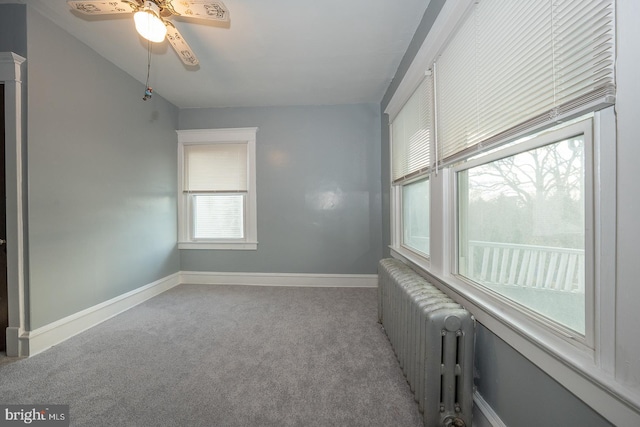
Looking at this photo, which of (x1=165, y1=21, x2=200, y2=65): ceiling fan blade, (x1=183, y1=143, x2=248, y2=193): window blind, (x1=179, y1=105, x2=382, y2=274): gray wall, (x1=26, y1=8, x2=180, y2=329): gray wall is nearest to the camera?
(x1=165, y1=21, x2=200, y2=65): ceiling fan blade

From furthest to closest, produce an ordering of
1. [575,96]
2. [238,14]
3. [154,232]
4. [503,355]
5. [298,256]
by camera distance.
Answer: [298,256] → [154,232] → [238,14] → [503,355] → [575,96]

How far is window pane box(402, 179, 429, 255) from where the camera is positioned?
2.13 meters

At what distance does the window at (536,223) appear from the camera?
0.86 m

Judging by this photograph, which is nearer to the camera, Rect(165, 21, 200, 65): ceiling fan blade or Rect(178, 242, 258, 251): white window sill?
Rect(165, 21, 200, 65): ceiling fan blade

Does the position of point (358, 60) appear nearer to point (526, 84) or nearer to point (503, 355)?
point (526, 84)

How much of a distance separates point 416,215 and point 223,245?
277 cm

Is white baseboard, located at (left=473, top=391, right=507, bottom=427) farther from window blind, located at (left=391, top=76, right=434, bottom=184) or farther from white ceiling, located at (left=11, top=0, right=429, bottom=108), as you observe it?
white ceiling, located at (left=11, top=0, right=429, bottom=108)

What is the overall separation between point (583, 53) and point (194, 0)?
1954mm

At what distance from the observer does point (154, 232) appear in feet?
10.5

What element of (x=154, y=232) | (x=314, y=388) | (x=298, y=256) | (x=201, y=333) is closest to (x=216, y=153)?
(x=154, y=232)

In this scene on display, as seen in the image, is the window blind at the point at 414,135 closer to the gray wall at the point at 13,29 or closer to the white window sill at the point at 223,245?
the white window sill at the point at 223,245

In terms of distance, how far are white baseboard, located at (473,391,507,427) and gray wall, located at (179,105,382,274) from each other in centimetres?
229

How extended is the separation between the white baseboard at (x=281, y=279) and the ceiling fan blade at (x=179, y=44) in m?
2.75

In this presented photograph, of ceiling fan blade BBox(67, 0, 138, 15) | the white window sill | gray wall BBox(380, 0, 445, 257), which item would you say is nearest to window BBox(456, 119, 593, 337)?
gray wall BBox(380, 0, 445, 257)
